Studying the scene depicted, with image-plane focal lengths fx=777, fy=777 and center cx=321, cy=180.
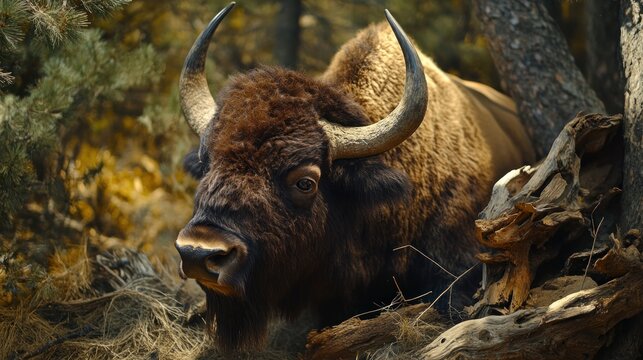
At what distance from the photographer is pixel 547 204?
4062 millimetres

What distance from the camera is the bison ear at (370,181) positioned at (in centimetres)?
446

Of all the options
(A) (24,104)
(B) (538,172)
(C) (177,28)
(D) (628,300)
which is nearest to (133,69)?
(A) (24,104)

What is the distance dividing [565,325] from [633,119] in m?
1.27

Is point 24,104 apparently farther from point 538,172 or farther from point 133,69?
point 538,172

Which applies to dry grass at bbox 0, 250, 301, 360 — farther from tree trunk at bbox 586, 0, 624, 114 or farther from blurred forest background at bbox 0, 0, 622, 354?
tree trunk at bbox 586, 0, 624, 114

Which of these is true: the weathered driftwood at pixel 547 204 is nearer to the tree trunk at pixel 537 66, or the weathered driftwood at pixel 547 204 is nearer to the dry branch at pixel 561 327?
the dry branch at pixel 561 327

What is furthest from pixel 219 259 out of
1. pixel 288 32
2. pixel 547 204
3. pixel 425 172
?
pixel 288 32

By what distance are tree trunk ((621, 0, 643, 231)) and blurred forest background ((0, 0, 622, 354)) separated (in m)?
1.69

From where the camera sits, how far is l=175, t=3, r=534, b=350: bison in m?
4.08

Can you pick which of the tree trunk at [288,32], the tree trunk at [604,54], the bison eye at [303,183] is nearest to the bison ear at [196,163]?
the bison eye at [303,183]

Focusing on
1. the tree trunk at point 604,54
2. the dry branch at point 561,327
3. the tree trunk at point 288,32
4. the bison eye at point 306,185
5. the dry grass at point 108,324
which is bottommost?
the dry grass at point 108,324

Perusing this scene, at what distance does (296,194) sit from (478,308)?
114 centimetres

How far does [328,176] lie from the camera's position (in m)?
4.45

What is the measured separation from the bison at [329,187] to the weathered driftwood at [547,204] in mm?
608
